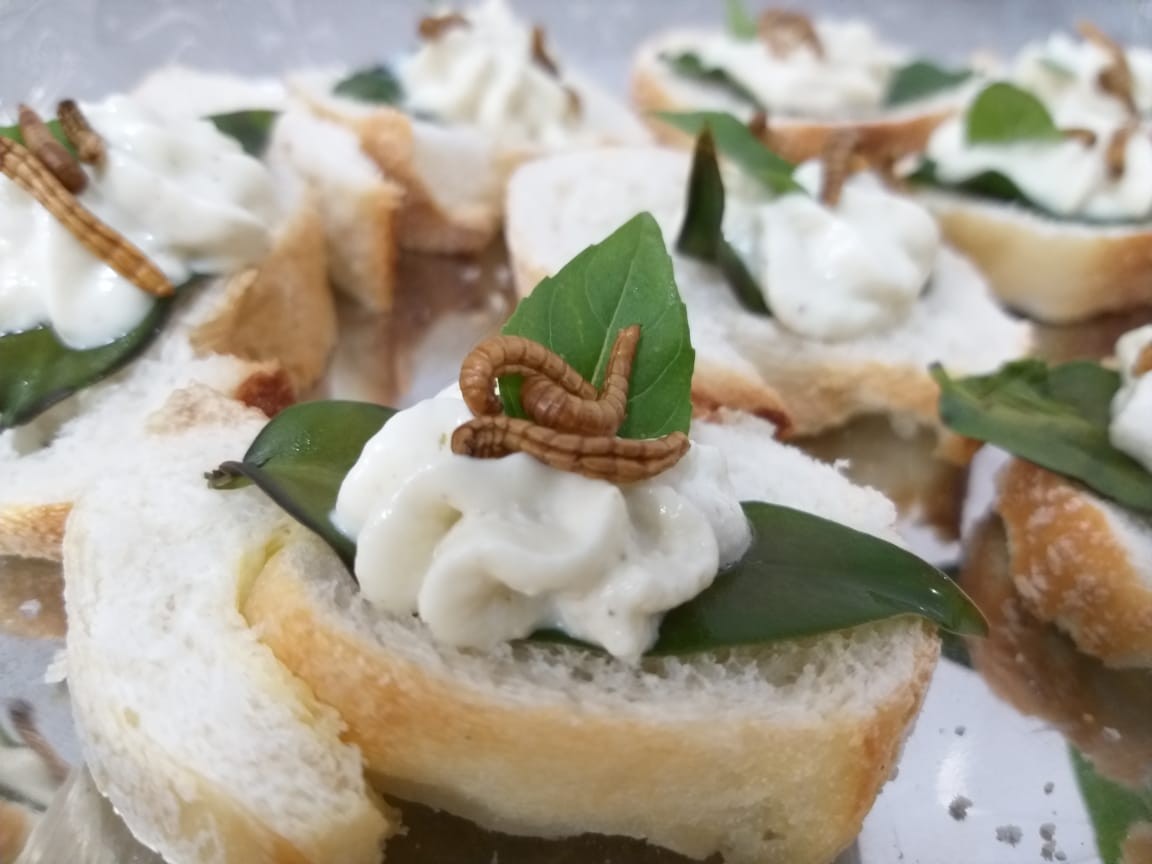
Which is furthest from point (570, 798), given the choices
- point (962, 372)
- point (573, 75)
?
point (573, 75)

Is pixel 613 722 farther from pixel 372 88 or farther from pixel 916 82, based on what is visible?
pixel 916 82

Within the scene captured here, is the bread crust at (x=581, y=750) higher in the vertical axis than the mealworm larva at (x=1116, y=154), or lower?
higher

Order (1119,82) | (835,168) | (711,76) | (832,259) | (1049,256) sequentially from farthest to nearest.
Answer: (711,76), (1119,82), (1049,256), (835,168), (832,259)

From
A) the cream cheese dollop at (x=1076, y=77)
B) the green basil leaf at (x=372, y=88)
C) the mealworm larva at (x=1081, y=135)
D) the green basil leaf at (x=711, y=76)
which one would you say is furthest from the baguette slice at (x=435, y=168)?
the cream cheese dollop at (x=1076, y=77)

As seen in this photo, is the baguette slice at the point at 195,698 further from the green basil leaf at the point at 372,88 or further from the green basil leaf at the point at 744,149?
the green basil leaf at the point at 372,88

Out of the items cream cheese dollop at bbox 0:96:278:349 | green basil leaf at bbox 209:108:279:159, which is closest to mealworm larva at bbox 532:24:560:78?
green basil leaf at bbox 209:108:279:159

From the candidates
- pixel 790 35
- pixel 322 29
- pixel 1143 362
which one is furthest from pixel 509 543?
pixel 322 29
